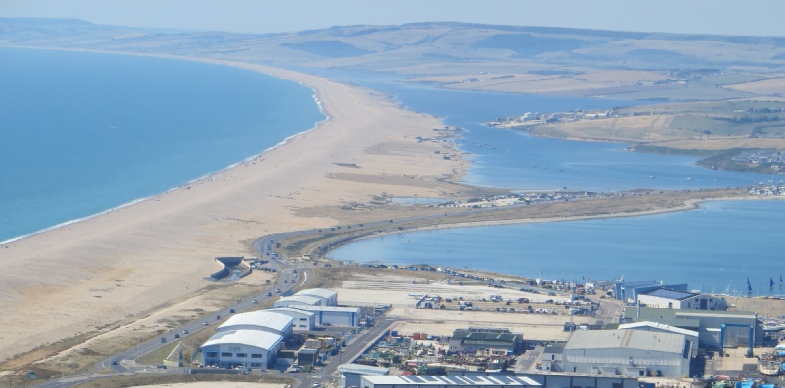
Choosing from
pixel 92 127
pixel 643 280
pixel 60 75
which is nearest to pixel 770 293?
pixel 643 280

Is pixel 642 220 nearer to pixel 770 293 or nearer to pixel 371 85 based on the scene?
pixel 770 293

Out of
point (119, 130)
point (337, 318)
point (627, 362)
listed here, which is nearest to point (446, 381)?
point (627, 362)

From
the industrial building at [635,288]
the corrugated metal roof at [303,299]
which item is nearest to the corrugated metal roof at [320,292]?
the corrugated metal roof at [303,299]

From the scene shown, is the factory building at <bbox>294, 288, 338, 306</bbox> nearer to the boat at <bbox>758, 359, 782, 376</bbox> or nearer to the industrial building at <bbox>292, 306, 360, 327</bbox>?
Result: the industrial building at <bbox>292, 306, 360, 327</bbox>

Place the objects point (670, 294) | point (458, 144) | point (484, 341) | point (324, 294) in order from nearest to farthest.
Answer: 1. point (484, 341)
2. point (324, 294)
3. point (670, 294)
4. point (458, 144)

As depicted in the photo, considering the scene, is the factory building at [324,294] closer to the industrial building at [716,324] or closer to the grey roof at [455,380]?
the industrial building at [716,324]

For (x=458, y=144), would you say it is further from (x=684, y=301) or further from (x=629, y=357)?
(x=629, y=357)

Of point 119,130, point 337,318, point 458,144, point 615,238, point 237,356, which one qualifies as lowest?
point 237,356
